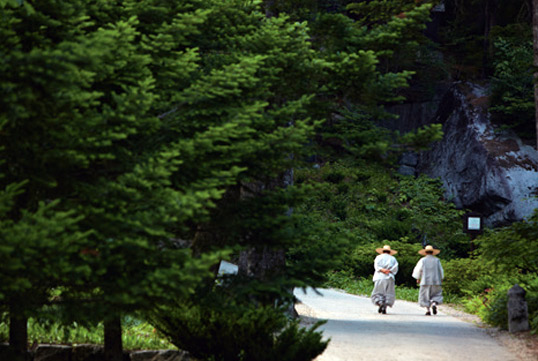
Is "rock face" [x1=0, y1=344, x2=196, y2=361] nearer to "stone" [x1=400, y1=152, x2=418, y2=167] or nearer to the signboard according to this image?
the signboard

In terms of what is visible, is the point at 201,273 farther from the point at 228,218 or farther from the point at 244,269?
the point at 244,269

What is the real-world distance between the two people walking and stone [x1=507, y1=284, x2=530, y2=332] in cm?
389

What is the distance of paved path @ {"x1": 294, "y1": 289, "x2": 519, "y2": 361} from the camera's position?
8.77 meters

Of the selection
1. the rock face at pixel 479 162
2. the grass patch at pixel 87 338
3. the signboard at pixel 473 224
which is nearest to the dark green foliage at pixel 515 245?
the grass patch at pixel 87 338

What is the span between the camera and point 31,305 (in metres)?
5.69

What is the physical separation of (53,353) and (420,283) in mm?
10235

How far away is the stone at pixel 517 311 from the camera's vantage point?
36.0ft

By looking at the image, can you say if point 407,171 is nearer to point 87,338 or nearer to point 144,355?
point 87,338

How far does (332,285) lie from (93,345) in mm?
15143

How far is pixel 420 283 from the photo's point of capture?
15.5 meters

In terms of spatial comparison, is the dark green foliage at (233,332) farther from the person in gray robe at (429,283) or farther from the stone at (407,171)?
the stone at (407,171)

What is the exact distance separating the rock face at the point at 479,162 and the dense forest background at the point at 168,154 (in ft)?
56.0

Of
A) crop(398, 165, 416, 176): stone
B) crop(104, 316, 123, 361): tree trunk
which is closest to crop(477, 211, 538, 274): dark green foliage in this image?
crop(104, 316, 123, 361): tree trunk

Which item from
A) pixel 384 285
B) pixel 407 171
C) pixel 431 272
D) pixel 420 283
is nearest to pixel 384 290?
pixel 384 285
